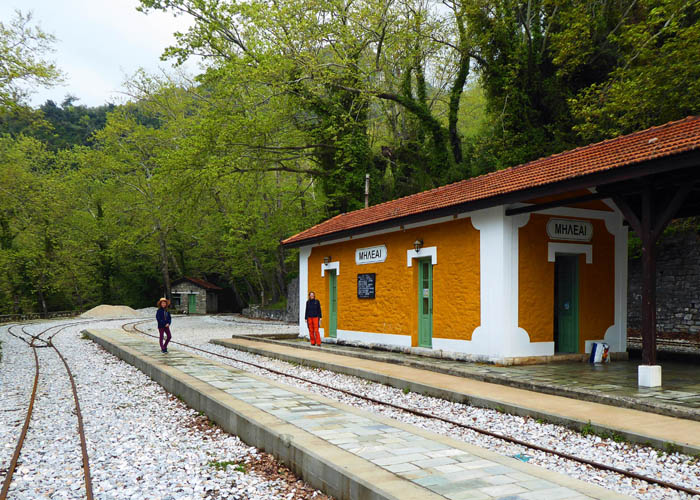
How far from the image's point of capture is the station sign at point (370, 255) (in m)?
14.8

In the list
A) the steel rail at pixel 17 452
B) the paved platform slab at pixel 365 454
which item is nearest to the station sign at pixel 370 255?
the paved platform slab at pixel 365 454

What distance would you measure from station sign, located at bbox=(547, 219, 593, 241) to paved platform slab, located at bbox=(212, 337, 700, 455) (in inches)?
147

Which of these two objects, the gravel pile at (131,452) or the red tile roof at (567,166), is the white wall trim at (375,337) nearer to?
the red tile roof at (567,166)

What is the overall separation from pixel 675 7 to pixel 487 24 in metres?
8.91

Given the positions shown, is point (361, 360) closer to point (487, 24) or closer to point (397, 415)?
point (397, 415)

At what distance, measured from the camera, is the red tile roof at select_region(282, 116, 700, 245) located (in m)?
8.16

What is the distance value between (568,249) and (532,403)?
504 cm

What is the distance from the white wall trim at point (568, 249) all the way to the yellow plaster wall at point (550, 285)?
91mm

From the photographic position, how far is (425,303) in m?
13.4

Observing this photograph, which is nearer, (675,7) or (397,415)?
(397,415)

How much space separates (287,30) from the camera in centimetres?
2488

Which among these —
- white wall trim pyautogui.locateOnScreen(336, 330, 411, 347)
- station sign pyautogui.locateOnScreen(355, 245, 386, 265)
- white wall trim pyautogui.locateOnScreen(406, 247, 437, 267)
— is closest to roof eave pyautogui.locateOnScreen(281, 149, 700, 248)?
station sign pyautogui.locateOnScreen(355, 245, 386, 265)

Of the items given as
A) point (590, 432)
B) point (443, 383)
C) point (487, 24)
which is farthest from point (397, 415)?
point (487, 24)

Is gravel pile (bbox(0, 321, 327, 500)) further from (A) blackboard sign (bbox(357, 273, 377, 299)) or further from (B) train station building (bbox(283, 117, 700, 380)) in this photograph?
(A) blackboard sign (bbox(357, 273, 377, 299))
